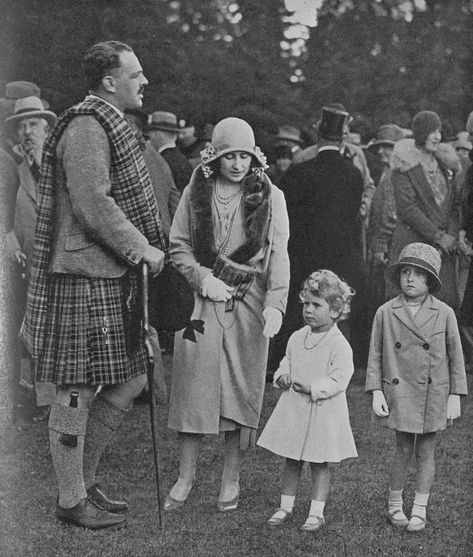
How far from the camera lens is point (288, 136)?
7.43 m

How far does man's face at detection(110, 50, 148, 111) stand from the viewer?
4.12 m

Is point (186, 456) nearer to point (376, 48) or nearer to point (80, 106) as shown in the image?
point (80, 106)

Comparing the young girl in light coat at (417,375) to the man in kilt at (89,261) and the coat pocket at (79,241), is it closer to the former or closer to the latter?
the man in kilt at (89,261)

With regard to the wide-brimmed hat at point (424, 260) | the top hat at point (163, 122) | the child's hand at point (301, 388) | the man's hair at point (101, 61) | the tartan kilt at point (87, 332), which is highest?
the man's hair at point (101, 61)

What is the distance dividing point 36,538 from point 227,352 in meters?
1.22

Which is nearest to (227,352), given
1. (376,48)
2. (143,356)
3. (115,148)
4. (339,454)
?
(143,356)

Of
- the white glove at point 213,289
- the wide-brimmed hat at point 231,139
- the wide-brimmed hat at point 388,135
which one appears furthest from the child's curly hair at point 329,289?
the wide-brimmed hat at point 388,135

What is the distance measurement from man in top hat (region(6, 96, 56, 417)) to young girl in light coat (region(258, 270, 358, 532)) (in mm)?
2207

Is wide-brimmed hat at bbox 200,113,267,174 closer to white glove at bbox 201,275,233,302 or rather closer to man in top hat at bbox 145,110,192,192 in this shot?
white glove at bbox 201,275,233,302

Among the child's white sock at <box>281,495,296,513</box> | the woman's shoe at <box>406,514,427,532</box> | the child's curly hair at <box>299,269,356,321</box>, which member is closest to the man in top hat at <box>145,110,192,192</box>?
the child's curly hair at <box>299,269,356,321</box>

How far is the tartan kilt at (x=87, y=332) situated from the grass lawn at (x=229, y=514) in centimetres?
68

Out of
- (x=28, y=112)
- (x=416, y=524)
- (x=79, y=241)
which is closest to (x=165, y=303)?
(x=79, y=241)

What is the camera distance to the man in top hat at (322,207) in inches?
257

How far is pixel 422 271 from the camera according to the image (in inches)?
166
